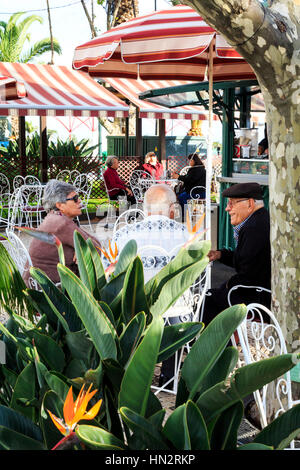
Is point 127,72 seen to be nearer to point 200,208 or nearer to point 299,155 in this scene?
point 200,208

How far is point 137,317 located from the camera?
4.84 ft

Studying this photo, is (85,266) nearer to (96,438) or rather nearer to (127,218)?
(96,438)

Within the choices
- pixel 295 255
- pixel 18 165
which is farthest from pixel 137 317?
pixel 18 165

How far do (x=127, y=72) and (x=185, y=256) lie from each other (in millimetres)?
5398

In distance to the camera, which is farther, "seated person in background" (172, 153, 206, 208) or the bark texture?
"seated person in background" (172, 153, 206, 208)

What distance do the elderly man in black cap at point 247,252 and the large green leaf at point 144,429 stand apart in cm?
255

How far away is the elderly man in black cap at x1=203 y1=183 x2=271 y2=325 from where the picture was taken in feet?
12.3

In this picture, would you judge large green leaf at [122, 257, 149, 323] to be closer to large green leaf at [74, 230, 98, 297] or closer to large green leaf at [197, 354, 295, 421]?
large green leaf at [74, 230, 98, 297]

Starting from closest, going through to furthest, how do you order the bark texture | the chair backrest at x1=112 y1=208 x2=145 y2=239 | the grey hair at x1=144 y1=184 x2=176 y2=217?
the bark texture < the chair backrest at x1=112 y1=208 x2=145 y2=239 < the grey hair at x1=144 y1=184 x2=176 y2=217

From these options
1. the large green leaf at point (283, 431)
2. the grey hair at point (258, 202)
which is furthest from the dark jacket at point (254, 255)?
the large green leaf at point (283, 431)

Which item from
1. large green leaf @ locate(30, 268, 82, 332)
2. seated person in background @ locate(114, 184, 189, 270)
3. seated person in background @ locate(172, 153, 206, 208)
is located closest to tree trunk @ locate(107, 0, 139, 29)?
seated person in background @ locate(172, 153, 206, 208)

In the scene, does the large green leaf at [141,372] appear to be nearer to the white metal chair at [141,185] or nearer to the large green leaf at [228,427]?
the large green leaf at [228,427]

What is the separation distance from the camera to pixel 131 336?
1.51 meters

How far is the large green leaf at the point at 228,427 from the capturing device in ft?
4.42
